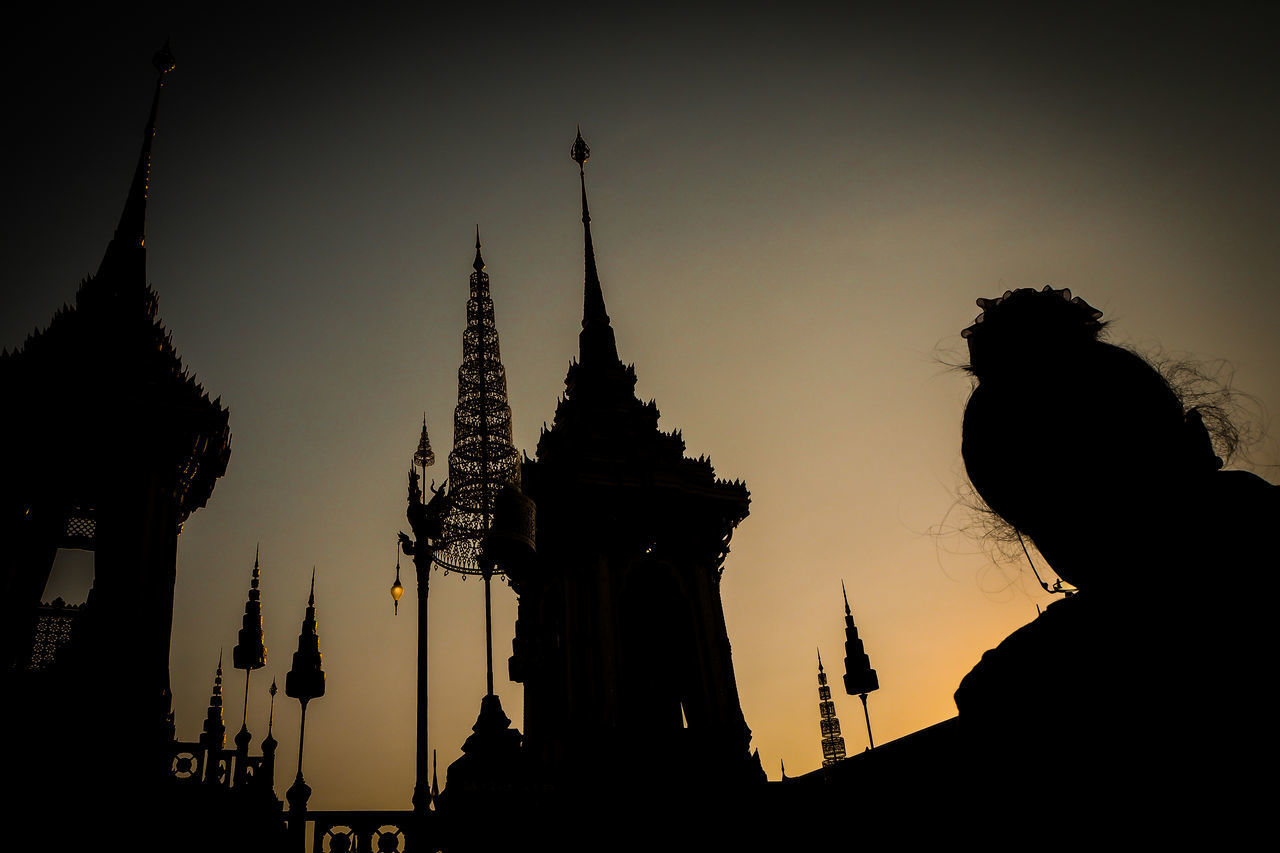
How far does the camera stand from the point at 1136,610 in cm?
152

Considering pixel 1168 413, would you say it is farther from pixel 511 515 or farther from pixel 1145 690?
pixel 511 515

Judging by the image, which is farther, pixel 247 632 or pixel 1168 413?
pixel 247 632

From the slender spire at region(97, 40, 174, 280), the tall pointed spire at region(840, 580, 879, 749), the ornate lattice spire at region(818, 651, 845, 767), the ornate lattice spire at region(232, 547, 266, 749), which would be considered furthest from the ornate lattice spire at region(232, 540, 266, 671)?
the ornate lattice spire at region(818, 651, 845, 767)

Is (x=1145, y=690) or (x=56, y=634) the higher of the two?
(x=56, y=634)

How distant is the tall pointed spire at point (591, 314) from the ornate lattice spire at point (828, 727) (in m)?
27.4

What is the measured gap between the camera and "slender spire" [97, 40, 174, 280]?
20.8m

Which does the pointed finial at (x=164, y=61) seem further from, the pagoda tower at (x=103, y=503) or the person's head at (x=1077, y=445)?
the person's head at (x=1077, y=445)

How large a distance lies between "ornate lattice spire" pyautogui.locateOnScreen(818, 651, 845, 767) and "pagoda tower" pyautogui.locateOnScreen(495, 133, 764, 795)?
22998mm

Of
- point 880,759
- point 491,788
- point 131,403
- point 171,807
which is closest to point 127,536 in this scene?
point 131,403

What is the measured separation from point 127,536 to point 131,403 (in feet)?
9.43

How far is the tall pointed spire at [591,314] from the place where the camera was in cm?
4400

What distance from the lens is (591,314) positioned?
46.9 meters

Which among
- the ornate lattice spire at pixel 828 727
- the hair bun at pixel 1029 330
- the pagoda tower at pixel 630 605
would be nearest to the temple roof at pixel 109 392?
the pagoda tower at pixel 630 605

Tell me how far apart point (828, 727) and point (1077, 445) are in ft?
187
